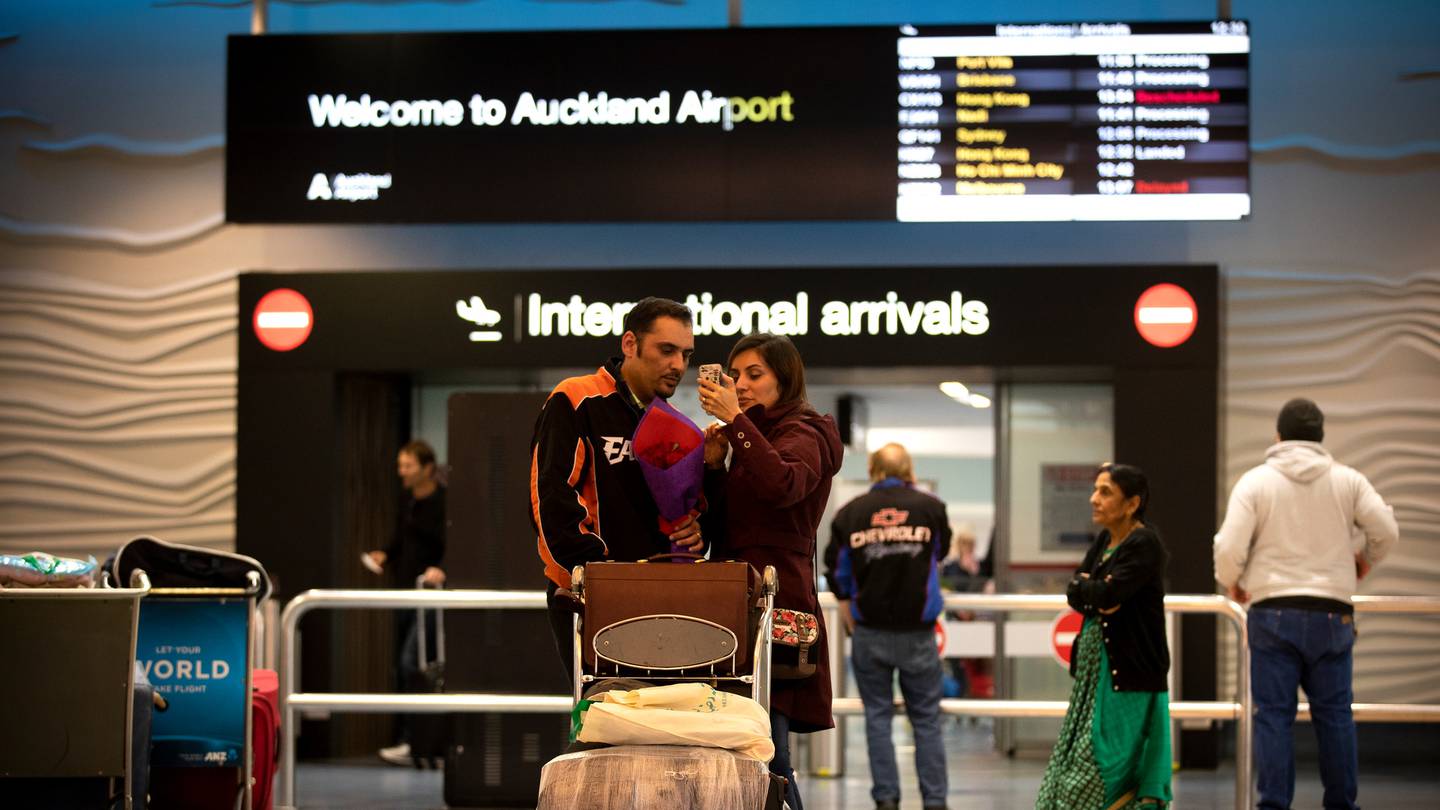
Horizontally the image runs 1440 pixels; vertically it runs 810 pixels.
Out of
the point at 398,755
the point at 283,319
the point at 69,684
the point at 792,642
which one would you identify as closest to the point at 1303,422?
the point at 792,642

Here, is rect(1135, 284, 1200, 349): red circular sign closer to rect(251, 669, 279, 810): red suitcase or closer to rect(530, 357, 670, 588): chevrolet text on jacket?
rect(251, 669, 279, 810): red suitcase

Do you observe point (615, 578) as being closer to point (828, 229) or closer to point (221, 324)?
point (828, 229)

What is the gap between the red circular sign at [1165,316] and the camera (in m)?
9.87

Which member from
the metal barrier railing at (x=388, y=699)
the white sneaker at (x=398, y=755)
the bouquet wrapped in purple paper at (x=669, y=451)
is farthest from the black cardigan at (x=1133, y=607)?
the white sneaker at (x=398, y=755)

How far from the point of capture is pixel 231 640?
21.1ft

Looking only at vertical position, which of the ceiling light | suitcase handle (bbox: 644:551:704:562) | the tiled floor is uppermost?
the ceiling light

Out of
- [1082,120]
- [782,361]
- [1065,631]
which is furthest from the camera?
[1082,120]

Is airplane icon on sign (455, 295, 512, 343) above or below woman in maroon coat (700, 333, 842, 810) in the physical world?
above

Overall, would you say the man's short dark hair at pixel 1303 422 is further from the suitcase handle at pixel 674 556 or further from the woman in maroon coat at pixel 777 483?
the suitcase handle at pixel 674 556

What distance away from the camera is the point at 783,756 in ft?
15.3

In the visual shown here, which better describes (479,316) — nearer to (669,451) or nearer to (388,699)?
(388,699)

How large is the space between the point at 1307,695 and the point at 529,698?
11.0 feet

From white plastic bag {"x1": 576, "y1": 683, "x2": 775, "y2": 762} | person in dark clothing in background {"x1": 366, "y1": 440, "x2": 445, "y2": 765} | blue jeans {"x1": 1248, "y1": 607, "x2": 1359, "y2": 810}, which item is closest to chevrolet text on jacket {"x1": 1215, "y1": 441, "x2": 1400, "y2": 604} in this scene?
blue jeans {"x1": 1248, "y1": 607, "x2": 1359, "y2": 810}

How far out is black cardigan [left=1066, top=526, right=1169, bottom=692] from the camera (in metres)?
6.56
